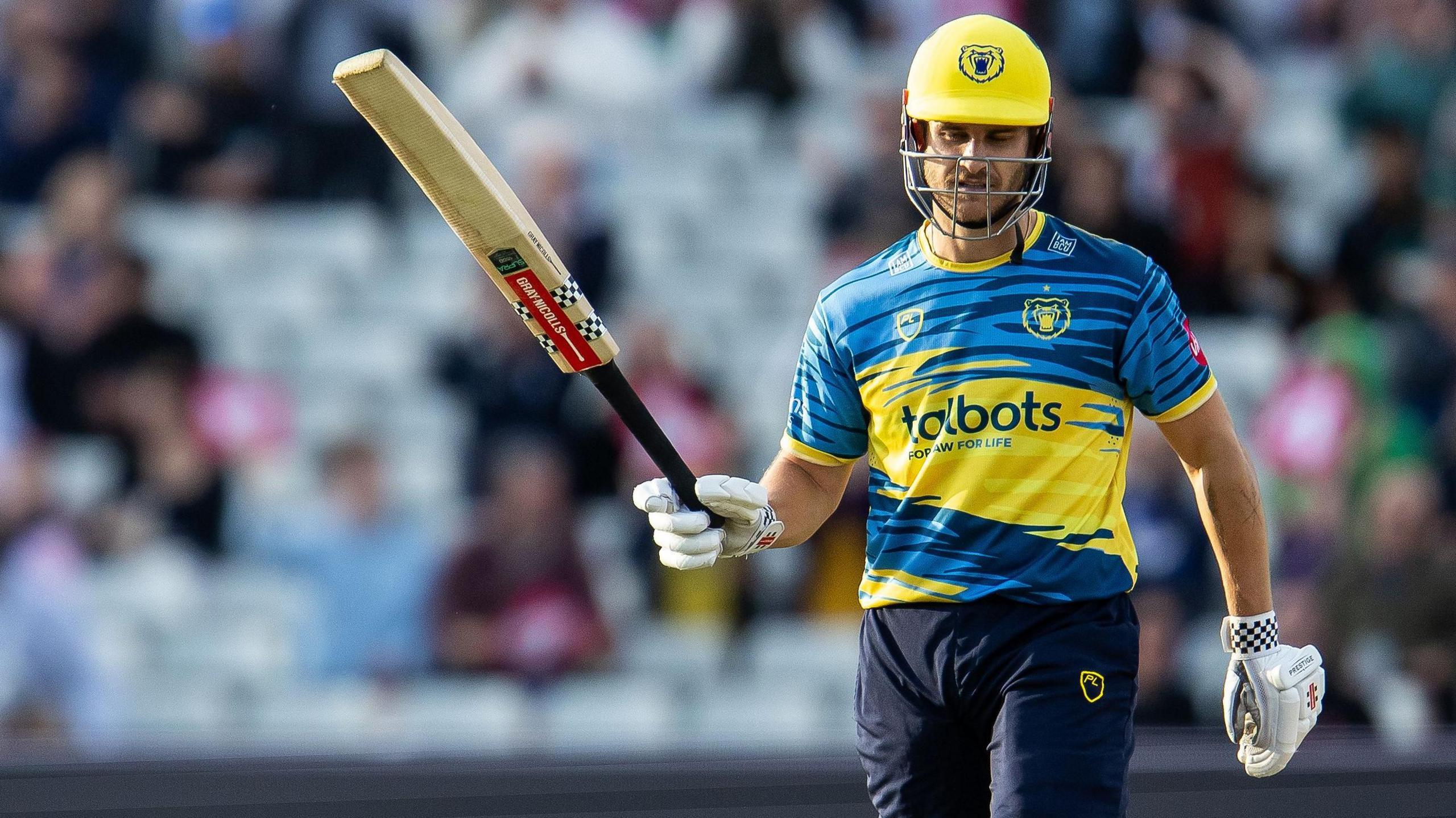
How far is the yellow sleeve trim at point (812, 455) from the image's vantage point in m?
3.31

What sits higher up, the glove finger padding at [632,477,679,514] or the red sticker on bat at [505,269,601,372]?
the red sticker on bat at [505,269,601,372]

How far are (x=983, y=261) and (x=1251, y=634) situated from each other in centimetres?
81

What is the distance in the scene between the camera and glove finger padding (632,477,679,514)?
3.03 meters

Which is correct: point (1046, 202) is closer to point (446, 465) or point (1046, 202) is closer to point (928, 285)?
point (446, 465)

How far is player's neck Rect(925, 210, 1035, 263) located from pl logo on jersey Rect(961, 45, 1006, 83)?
A: 0.24 m

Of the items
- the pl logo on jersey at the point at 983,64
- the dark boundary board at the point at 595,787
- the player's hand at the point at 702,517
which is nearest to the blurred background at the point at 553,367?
the dark boundary board at the point at 595,787

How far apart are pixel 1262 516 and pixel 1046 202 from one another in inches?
209

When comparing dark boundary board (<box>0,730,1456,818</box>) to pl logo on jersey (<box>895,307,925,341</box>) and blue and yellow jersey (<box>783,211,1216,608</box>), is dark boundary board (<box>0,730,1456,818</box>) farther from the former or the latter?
pl logo on jersey (<box>895,307,925,341</box>)

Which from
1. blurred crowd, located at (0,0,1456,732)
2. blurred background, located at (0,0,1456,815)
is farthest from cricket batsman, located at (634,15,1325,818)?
blurred crowd, located at (0,0,1456,732)

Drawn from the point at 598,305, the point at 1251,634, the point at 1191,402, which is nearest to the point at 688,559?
the point at 1191,402

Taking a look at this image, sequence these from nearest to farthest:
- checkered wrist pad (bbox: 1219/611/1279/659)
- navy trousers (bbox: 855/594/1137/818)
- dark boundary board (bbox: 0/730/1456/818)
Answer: navy trousers (bbox: 855/594/1137/818), checkered wrist pad (bbox: 1219/611/1279/659), dark boundary board (bbox: 0/730/1456/818)

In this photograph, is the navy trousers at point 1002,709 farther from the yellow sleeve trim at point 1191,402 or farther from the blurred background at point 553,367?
the blurred background at point 553,367

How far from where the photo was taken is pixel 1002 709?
302 cm

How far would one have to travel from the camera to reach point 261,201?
8.52 m
